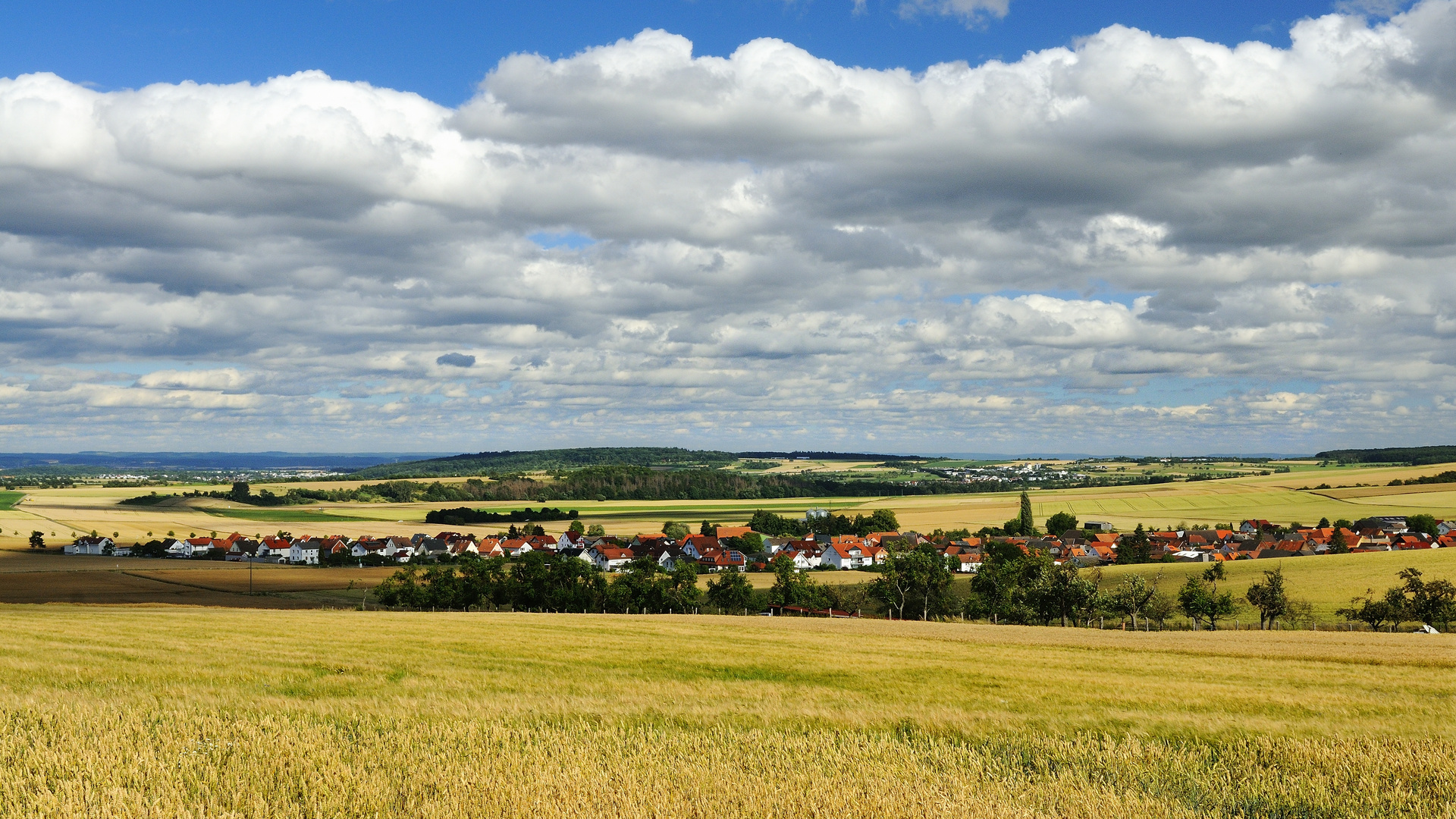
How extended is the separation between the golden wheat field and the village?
318 ft

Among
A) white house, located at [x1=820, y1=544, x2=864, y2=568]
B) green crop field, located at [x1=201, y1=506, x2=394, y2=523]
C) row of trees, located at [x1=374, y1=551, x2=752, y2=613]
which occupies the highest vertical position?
row of trees, located at [x1=374, y1=551, x2=752, y2=613]

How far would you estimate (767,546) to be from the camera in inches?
5871

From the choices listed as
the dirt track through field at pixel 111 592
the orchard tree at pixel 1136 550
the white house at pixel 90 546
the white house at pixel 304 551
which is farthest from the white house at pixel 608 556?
the orchard tree at pixel 1136 550

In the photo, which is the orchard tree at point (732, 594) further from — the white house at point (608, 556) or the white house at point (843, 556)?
the white house at point (843, 556)

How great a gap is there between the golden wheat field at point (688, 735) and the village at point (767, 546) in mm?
97033

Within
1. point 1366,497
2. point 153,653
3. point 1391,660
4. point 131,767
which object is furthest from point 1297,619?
point 1366,497

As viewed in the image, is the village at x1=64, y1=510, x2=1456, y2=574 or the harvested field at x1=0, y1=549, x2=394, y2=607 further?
the village at x1=64, y1=510, x2=1456, y2=574

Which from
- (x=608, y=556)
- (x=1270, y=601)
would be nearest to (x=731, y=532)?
(x=608, y=556)

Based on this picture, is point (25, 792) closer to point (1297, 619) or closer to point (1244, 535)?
point (1297, 619)

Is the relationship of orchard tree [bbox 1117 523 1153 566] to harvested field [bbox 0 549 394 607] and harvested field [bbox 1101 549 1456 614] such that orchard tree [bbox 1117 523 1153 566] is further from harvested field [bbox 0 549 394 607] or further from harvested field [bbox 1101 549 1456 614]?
harvested field [bbox 0 549 394 607]

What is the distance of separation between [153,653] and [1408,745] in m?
24.6

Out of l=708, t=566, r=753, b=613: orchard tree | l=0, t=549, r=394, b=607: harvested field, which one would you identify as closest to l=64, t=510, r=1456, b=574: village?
l=0, t=549, r=394, b=607: harvested field

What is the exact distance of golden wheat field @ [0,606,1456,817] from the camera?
7.48 m

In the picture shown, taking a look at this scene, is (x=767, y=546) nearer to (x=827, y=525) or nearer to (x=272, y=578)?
(x=827, y=525)
